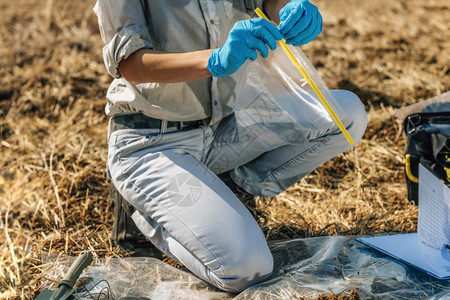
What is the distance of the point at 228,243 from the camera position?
5.70ft

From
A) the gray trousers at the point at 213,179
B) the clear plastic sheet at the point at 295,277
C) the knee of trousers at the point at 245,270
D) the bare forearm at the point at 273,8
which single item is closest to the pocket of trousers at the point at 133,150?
the gray trousers at the point at 213,179

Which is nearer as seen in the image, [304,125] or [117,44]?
[117,44]

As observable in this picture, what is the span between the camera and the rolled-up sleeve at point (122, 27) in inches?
68.2

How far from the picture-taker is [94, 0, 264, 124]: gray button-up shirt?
1759 millimetres

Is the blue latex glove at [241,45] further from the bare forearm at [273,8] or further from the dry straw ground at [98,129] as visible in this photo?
the dry straw ground at [98,129]

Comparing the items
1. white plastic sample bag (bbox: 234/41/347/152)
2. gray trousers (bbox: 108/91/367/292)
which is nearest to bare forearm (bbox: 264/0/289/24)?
white plastic sample bag (bbox: 234/41/347/152)

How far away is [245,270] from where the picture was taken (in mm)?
1724

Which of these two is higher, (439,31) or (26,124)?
(26,124)

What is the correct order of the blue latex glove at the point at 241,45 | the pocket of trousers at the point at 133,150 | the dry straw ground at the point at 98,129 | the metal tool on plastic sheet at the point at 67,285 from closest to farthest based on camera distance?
the blue latex glove at the point at 241,45, the metal tool on plastic sheet at the point at 67,285, the pocket of trousers at the point at 133,150, the dry straw ground at the point at 98,129

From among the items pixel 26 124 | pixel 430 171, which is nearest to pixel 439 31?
pixel 430 171

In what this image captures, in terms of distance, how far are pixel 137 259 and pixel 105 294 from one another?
21cm

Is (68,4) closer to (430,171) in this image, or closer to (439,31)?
(439,31)

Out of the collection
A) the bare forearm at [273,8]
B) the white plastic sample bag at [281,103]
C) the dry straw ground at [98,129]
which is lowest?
the dry straw ground at [98,129]

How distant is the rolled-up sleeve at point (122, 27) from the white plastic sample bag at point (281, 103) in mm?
459
